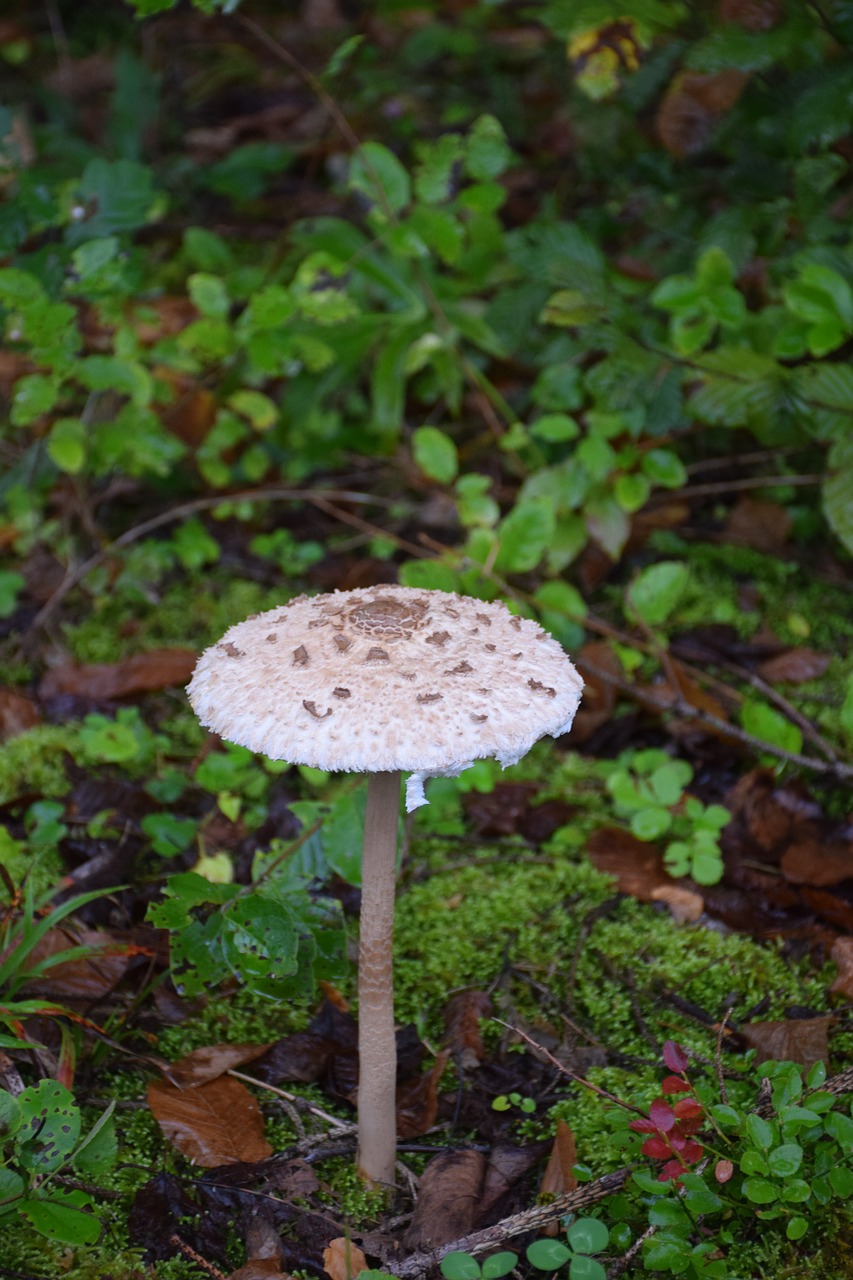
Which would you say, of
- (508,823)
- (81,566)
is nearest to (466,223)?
(81,566)

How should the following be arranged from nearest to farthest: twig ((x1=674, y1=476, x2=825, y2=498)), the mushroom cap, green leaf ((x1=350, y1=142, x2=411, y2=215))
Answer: the mushroom cap < green leaf ((x1=350, y1=142, x2=411, y2=215)) < twig ((x1=674, y1=476, x2=825, y2=498))

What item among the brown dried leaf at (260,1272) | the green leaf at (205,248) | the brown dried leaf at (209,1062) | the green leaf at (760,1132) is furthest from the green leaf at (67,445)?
the green leaf at (760,1132)

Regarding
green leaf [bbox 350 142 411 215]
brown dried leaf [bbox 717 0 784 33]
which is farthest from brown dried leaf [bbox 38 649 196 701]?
brown dried leaf [bbox 717 0 784 33]

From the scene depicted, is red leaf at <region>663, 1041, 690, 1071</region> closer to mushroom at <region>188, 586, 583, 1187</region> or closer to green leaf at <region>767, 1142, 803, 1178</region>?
green leaf at <region>767, 1142, 803, 1178</region>

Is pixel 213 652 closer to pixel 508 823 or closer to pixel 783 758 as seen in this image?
pixel 508 823

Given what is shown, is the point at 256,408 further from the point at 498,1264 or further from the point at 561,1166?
the point at 498,1264

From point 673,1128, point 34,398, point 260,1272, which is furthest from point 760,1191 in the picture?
point 34,398
